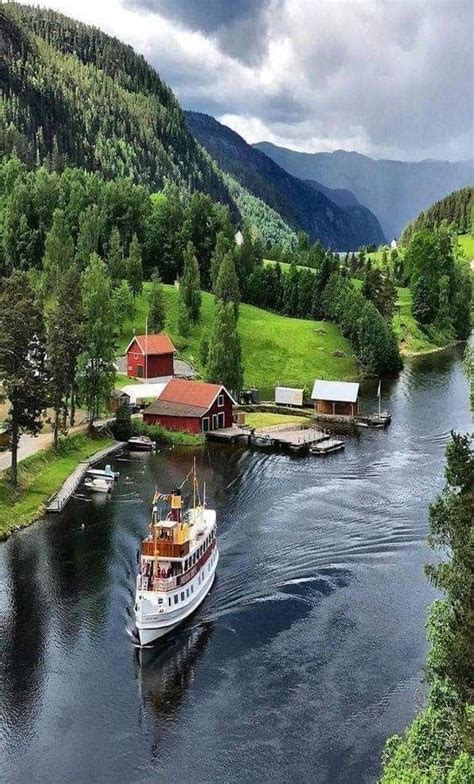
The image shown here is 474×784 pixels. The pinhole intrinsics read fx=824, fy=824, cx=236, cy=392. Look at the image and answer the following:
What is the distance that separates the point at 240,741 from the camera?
3734 centimetres

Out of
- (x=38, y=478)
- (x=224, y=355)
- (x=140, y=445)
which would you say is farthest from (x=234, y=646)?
(x=224, y=355)

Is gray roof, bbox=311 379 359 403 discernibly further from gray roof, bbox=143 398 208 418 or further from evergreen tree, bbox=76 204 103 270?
evergreen tree, bbox=76 204 103 270

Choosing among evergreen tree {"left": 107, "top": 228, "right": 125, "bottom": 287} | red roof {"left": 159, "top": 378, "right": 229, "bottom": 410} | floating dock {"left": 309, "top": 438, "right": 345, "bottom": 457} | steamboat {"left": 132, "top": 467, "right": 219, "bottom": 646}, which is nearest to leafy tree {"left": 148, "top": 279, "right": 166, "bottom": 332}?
evergreen tree {"left": 107, "top": 228, "right": 125, "bottom": 287}

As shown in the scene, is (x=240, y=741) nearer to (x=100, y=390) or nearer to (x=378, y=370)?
(x=100, y=390)

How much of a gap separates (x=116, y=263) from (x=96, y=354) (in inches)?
1984

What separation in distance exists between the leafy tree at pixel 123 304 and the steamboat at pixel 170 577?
8026 cm

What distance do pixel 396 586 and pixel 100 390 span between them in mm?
45607

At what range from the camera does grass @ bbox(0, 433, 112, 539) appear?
206 ft

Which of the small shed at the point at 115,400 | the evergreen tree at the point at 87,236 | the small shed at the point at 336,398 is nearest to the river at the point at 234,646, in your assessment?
the small shed at the point at 115,400

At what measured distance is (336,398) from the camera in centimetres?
10438

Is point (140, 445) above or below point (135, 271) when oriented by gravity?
below

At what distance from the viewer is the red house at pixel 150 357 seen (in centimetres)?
11294

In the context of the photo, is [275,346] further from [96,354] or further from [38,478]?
[38,478]

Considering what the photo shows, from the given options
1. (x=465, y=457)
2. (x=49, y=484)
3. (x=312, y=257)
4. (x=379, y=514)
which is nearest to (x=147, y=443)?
(x=49, y=484)
